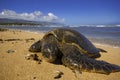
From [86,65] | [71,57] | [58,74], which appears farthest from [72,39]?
[58,74]

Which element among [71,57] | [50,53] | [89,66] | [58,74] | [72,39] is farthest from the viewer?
[72,39]

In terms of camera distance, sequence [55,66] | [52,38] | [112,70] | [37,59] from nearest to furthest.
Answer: [112,70]
[55,66]
[37,59]
[52,38]

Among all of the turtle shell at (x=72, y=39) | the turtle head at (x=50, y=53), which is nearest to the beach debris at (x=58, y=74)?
the turtle head at (x=50, y=53)

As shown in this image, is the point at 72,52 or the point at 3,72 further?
the point at 72,52

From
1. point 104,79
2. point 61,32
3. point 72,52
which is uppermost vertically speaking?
point 61,32

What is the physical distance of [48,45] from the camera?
5520 millimetres

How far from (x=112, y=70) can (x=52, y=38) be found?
238cm

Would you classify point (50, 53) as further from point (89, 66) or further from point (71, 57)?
point (89, 66)

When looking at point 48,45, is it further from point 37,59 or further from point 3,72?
Result: point 3,72

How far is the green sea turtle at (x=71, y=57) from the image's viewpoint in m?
4.51

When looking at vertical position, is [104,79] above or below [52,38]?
below

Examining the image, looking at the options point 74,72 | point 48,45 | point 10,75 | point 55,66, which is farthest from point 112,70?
point 10,75

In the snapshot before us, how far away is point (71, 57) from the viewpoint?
4934 mm

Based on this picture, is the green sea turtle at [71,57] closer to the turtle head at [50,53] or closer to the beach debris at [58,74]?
the turtle head at [50,53]
